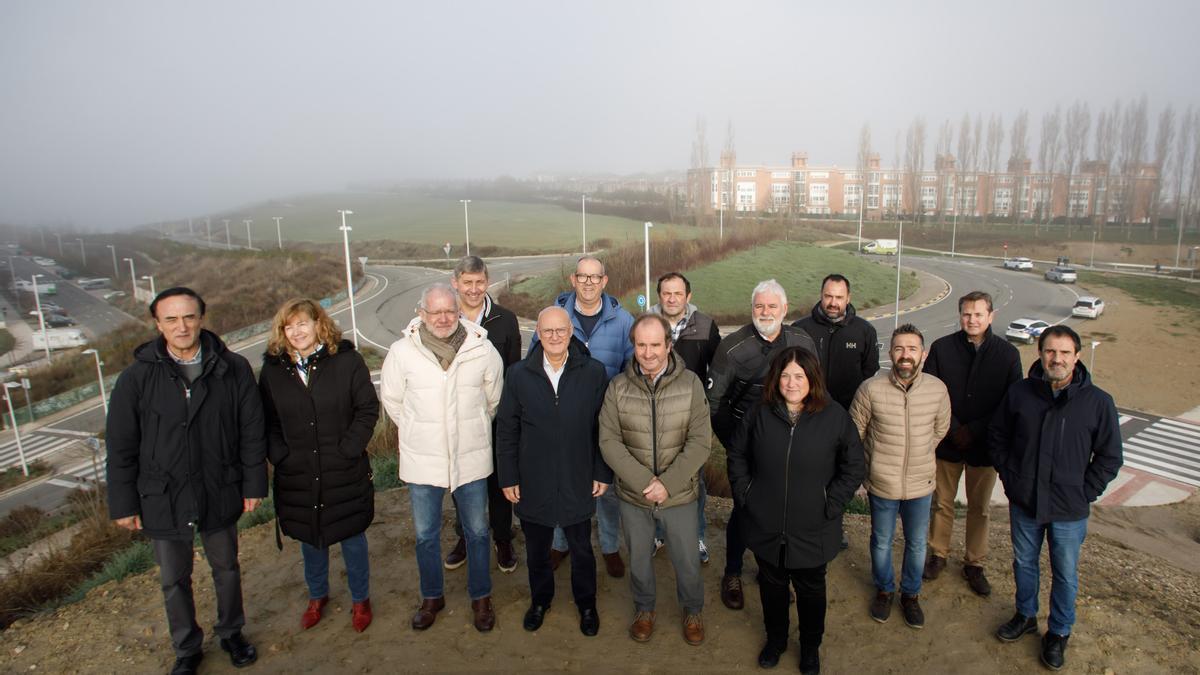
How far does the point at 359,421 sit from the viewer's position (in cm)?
350

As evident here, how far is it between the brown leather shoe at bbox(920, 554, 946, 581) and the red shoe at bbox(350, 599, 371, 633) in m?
3.57

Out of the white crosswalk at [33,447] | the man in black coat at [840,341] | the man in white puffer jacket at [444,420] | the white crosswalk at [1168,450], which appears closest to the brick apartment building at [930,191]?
the white crosswalk at [1168,450]

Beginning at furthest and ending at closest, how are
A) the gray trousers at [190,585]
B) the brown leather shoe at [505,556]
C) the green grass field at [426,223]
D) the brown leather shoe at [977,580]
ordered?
the green grass field at [426,223] → the brown leather shoe at [505,556] → the brown leather shoe at [977,580] → the gray trousers at [190,585]

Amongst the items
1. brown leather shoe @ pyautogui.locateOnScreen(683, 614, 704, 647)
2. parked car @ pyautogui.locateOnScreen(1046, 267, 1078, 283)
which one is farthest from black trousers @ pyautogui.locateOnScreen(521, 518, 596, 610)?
parked car @ pyautogui.locateOnScreen(1046, 267, 1078, 283)

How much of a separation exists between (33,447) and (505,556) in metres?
30.4

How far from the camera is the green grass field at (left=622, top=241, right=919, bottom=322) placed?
110 feet

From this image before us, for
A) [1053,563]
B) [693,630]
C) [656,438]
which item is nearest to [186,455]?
[656,438]

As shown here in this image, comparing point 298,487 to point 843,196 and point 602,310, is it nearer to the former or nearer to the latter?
point 602,310

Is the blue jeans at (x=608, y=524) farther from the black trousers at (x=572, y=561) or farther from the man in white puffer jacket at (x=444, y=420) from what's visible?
the man in white puffer jacket at (x=444, y=420)

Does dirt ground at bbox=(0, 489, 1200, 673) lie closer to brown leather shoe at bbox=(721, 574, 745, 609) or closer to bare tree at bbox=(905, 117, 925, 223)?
brown leather shoe at bbox=(721, 574, 745, 609)

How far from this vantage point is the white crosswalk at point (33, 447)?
24166 mm

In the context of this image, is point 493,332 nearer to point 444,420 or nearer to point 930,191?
point 444,420

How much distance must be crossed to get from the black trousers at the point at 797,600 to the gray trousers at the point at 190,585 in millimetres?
2862

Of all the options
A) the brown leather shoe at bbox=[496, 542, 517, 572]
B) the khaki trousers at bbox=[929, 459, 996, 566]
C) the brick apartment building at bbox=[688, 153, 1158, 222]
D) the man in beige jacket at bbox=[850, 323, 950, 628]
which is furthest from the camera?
the brick apartment building at bbox=[688, 153, 1158, 222]
